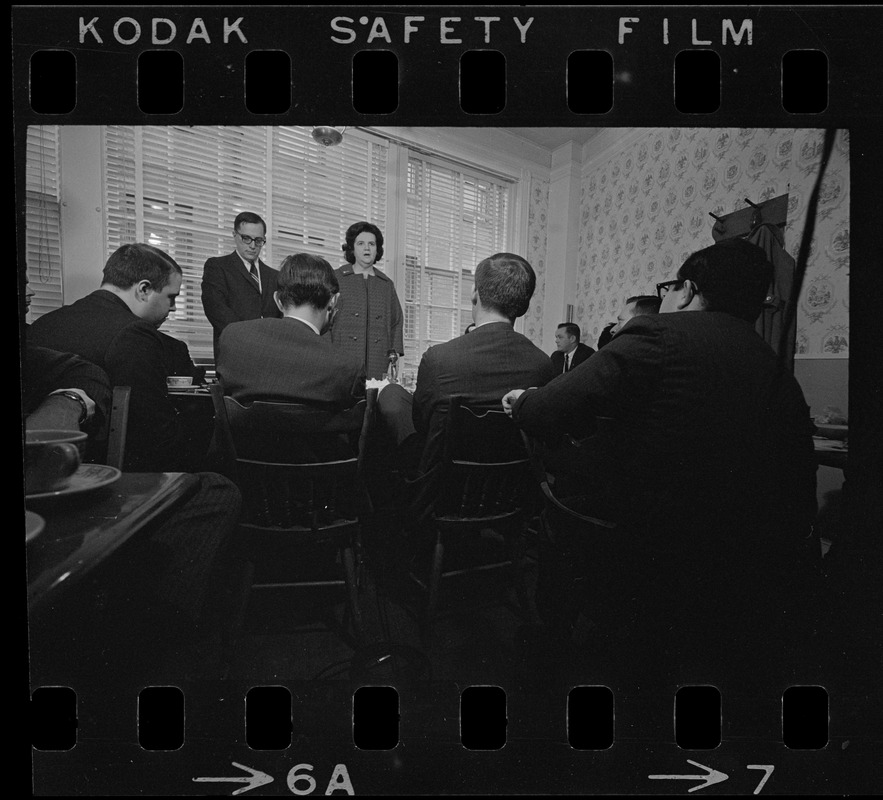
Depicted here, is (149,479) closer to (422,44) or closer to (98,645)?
(98,645)

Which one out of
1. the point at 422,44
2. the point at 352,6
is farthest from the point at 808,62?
the point at 352,6

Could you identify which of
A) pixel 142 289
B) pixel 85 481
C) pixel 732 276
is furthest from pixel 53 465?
pixel 732 276

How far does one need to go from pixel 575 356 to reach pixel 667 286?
0.76 ft

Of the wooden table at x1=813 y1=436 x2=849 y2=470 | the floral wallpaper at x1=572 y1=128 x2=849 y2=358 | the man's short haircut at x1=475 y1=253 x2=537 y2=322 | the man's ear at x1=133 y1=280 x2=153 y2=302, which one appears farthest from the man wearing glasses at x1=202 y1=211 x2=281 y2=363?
the wooden table at x1=813 y1=436 x2=849 y2=470

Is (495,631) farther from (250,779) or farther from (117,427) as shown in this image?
(117,427)

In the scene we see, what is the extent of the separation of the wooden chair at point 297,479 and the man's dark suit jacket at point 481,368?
0.46ft

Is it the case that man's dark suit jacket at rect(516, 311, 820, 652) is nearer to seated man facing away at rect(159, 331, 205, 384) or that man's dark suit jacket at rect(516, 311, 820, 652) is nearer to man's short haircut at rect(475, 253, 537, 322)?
man's short haircut at rect(475, 253, 537, 322)

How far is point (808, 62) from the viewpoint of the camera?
38.6 inches

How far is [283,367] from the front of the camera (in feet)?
3.49

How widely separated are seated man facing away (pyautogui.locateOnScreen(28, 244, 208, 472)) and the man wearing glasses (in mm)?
74

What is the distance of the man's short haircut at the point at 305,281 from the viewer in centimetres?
104

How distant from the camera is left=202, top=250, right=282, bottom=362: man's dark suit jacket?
3.33ft

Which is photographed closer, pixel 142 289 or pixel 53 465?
pixel 53 465

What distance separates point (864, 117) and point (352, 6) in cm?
100
